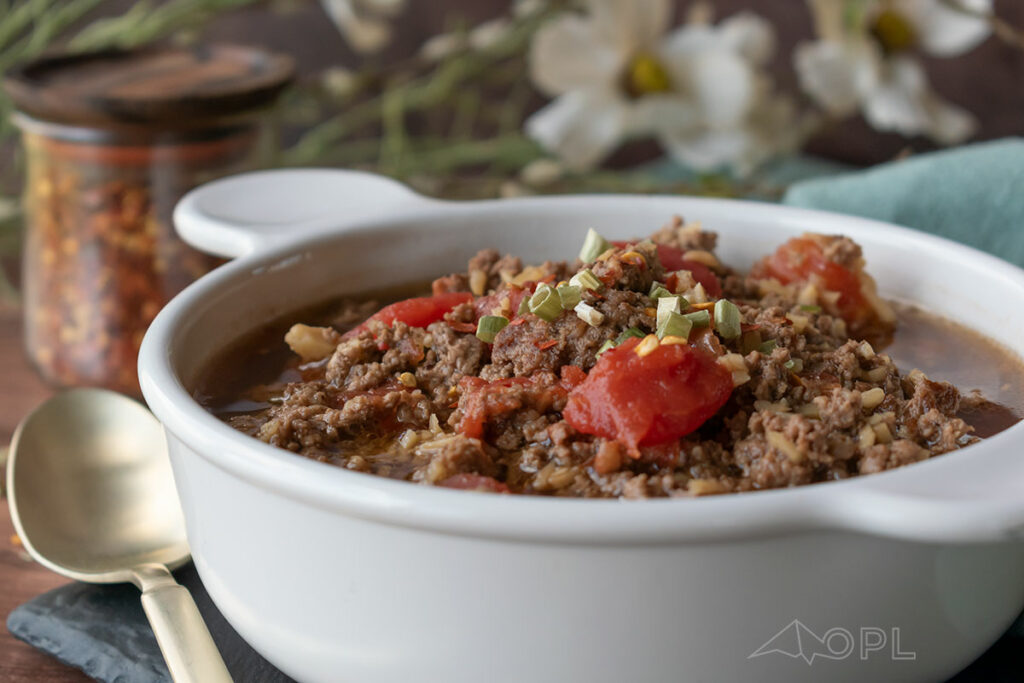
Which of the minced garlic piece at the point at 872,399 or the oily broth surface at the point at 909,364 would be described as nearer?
the minced garlic piece at the point at 872,399

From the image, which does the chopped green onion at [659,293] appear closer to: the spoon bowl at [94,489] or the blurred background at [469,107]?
the spoon bowl at [94,489]

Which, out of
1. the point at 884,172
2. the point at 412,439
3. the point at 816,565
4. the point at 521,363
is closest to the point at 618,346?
the point at 521,363

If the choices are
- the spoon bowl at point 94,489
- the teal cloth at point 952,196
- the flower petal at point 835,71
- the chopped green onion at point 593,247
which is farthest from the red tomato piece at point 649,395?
the flower petal at point 835,71

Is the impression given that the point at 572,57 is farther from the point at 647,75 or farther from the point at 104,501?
the point at 104,501

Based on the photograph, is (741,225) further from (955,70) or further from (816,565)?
(955,70)

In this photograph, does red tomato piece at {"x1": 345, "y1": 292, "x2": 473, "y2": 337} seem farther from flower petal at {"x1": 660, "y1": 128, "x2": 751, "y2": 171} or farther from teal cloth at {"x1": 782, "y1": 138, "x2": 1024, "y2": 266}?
flower petal at {"x1": 660, "y1": 128, "x2": 751, "y2": 171}

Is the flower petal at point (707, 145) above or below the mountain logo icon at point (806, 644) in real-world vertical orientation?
below

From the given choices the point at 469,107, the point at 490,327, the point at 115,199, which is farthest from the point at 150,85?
the point at 469,107
